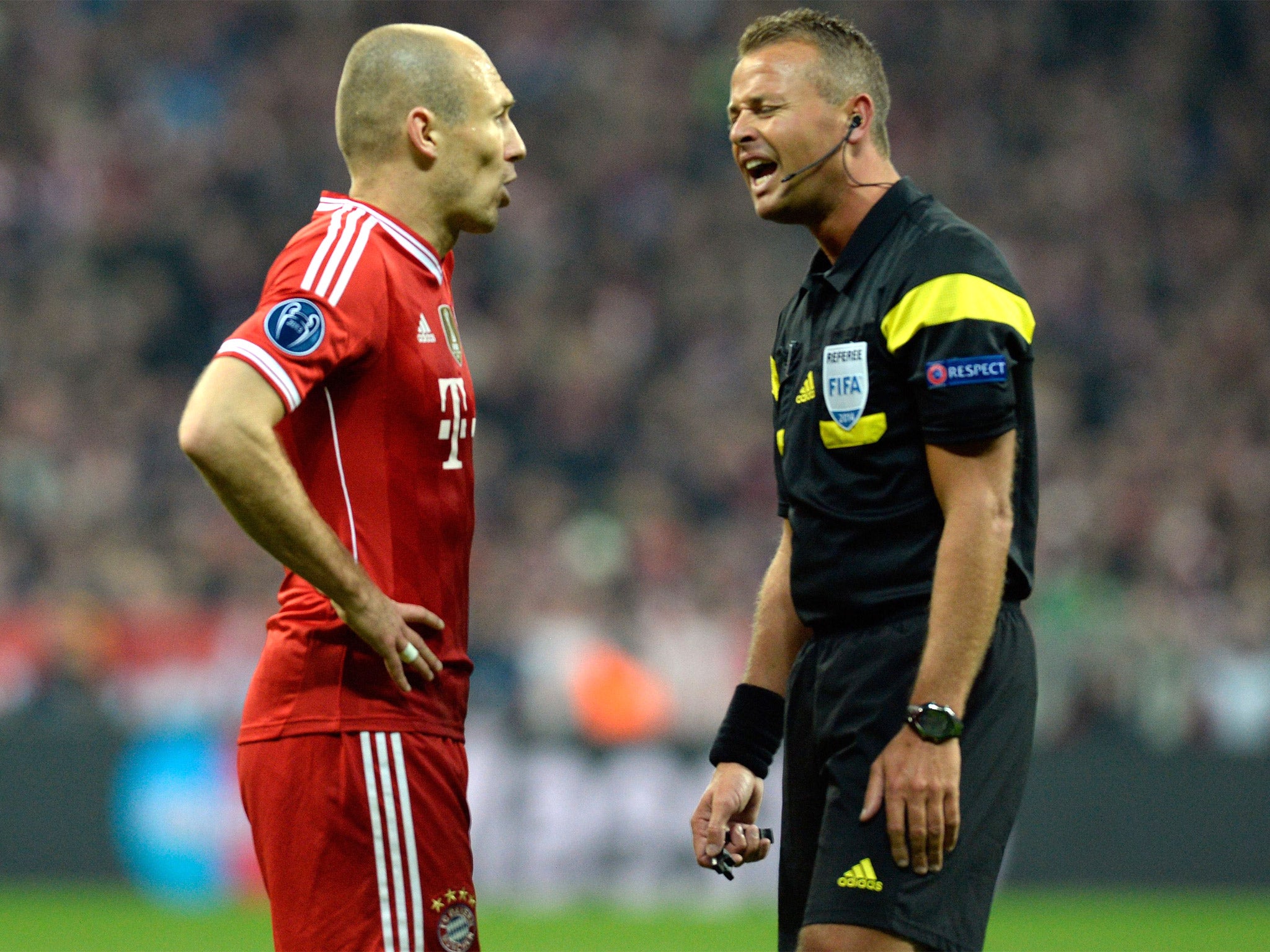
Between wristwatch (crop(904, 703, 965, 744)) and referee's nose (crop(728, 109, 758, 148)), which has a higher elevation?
referee's nose (crop(728, 109, 758, 148))

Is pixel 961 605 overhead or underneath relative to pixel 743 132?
underneath

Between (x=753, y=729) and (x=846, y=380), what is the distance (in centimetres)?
84

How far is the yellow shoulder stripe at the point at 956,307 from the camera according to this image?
3.27 metres

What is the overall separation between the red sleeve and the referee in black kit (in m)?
0.83

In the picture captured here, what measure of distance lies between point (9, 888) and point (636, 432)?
5.91m

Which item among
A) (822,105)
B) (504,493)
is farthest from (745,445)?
(822,105)

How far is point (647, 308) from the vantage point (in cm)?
1530

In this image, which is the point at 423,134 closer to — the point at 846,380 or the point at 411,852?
the point at 846,380

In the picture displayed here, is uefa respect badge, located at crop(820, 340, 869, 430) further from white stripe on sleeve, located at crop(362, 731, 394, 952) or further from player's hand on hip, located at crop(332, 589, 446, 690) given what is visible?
white stripe on sleeve, located at crop(362, 731, 394, 952)

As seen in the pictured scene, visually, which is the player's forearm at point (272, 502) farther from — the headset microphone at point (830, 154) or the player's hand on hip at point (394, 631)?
the headset microphone at point (830, 154)

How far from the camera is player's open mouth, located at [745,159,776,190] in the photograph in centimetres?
362

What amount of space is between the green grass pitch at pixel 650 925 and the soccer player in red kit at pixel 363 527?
5.60 meters

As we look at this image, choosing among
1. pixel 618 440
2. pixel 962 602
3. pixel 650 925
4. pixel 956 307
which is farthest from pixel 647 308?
pixel 962 602

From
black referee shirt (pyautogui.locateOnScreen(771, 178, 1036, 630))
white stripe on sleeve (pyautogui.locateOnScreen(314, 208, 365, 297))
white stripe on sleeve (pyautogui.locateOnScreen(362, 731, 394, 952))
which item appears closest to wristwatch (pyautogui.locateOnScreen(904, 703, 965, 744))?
black referee shirt (pyautogui.locateOnScreen(771, 178, 1036, 630))
